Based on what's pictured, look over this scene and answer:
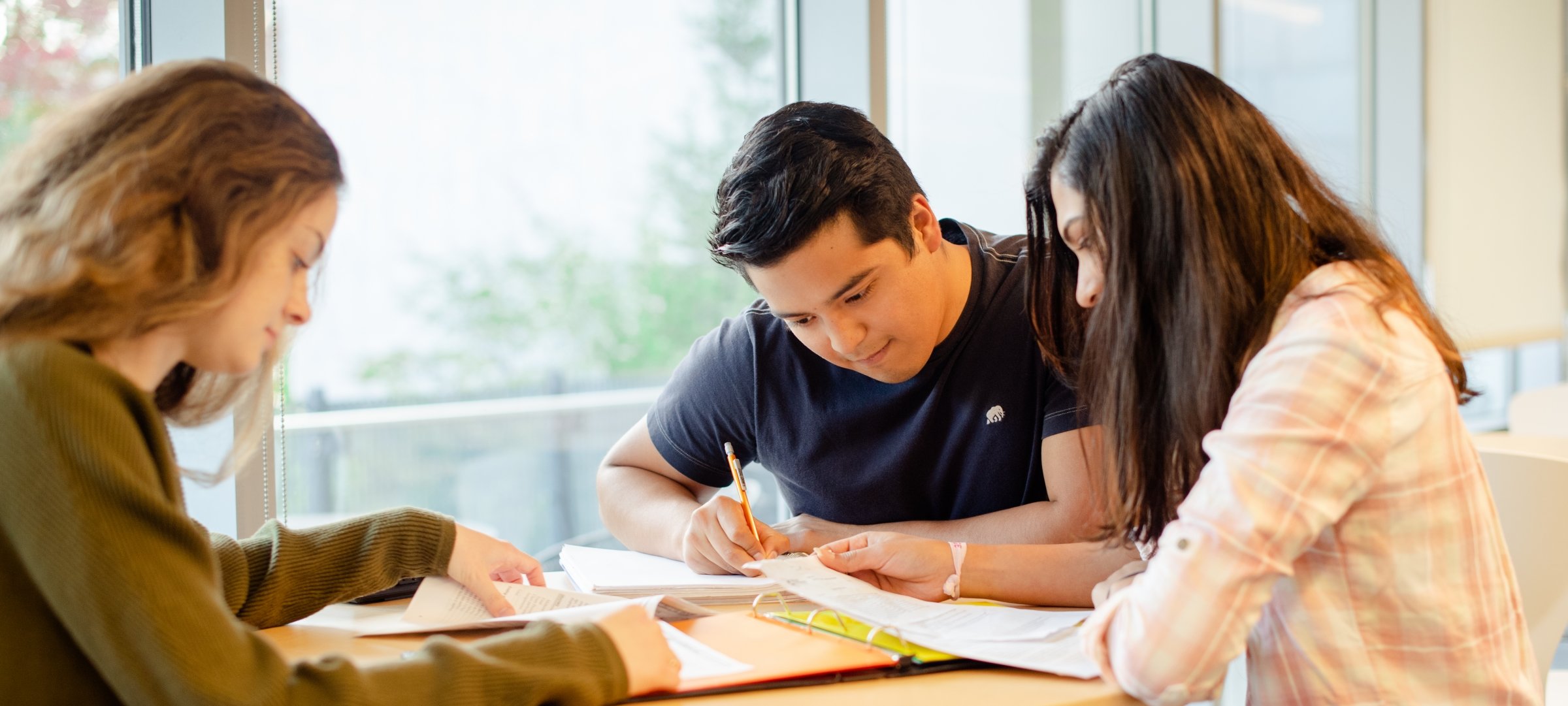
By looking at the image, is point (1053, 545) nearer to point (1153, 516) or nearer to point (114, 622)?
point (1153, 516)

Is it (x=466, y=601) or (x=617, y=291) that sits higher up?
(x=617, y=291)

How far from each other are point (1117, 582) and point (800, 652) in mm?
387

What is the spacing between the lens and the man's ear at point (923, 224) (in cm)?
159

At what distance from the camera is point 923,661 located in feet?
→ 3.48

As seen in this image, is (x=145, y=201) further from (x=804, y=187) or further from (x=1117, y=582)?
(x=1117, y=582)

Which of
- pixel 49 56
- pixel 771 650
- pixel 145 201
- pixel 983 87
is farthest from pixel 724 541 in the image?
pixel 983 87

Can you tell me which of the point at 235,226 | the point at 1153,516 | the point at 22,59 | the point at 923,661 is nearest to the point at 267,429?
the point at 22,59

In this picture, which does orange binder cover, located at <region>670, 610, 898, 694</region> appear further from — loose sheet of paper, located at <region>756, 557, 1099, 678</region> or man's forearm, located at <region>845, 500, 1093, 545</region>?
man's forearm, located at <region>845, 500, 1093, 545</region>

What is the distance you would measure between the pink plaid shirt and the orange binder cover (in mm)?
231

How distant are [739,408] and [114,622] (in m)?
1.09

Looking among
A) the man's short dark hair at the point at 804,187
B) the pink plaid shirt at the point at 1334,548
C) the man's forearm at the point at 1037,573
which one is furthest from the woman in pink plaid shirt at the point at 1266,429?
the man's short dark hair at the point at 804,187

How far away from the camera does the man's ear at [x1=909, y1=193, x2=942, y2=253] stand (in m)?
1.59

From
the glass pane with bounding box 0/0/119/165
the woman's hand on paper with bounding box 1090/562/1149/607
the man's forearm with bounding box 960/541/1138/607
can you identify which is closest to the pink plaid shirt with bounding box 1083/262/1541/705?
the woman's hand on paper with bounding box 1090/562/1149/607

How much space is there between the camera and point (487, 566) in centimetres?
133
